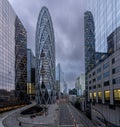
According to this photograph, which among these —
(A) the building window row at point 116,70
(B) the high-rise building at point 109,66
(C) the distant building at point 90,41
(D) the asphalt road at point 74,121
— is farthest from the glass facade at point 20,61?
(A) the building window row at point 116,70

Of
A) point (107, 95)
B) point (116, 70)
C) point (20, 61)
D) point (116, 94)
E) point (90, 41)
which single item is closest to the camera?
point (116, 94)

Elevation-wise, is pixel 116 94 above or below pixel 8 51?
below

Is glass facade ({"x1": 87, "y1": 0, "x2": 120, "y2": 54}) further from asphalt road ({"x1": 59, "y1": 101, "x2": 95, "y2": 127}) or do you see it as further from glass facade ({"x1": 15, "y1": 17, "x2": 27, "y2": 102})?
glass facade ({"x1": 15, "y1": 17, "x2": 27, "y2": 102})

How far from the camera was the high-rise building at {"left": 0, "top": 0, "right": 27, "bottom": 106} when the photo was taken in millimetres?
110644

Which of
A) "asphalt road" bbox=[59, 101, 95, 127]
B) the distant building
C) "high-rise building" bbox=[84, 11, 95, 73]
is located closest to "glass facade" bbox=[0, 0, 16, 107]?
"asphalt road" bbox=[59, 101, 95, 127]

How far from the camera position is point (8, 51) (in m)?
124

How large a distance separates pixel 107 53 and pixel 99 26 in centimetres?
1729

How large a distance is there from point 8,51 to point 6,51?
5133 mm

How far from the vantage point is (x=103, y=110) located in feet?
229

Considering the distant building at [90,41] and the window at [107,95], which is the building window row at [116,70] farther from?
the distant building at [90,41]

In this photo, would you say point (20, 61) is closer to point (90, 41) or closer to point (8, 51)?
point (8, 51)

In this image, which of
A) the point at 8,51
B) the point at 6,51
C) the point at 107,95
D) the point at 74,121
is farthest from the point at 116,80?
the point at 8,51

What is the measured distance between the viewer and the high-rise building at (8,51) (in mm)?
110644

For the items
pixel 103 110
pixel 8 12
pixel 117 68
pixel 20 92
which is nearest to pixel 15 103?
pixel 20 92
